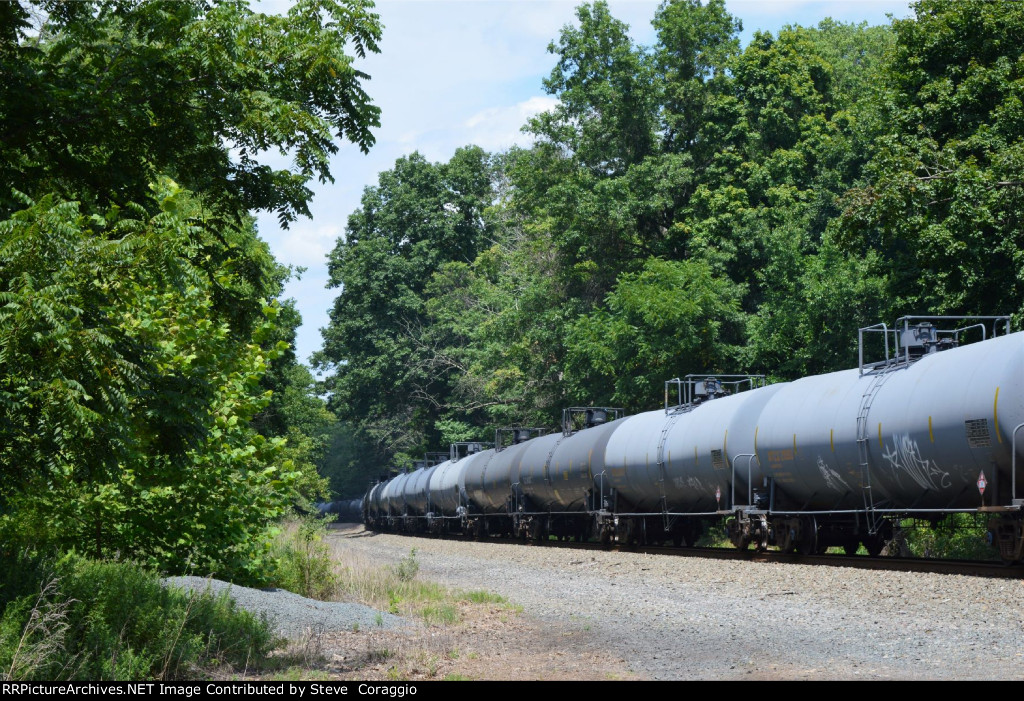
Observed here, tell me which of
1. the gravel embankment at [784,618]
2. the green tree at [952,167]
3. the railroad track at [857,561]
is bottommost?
the gravel embankment at [784,618]

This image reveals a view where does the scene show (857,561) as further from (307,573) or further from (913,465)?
(307,573)

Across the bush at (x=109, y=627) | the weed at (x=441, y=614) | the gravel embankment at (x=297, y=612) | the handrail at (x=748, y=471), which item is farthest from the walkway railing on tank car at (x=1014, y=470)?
the bush at (x=109, y=627)

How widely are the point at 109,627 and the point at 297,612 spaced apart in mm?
3613

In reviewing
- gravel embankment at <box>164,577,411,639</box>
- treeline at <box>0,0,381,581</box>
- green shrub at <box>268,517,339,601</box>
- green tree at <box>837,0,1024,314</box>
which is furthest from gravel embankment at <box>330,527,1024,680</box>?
green tree at <box>837,0,1024,314</box>

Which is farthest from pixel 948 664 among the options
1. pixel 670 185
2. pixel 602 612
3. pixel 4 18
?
pixel 670 185

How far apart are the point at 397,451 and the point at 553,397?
32508mm

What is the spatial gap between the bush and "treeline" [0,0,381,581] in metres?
0.60

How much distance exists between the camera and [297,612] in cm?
1298

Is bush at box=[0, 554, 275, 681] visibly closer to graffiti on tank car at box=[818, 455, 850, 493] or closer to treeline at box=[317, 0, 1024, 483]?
graffiti on tank car at box=[818, 455, 850, 493]

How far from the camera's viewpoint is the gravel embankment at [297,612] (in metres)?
12.3

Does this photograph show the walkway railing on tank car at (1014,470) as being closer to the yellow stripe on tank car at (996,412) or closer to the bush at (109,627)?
the yellow stripe on tank car at (996,412)

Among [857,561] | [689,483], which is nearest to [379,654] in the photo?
[857,561]

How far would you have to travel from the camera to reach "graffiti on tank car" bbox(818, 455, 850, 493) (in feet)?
63.7

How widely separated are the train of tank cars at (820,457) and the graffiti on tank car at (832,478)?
0.03m
